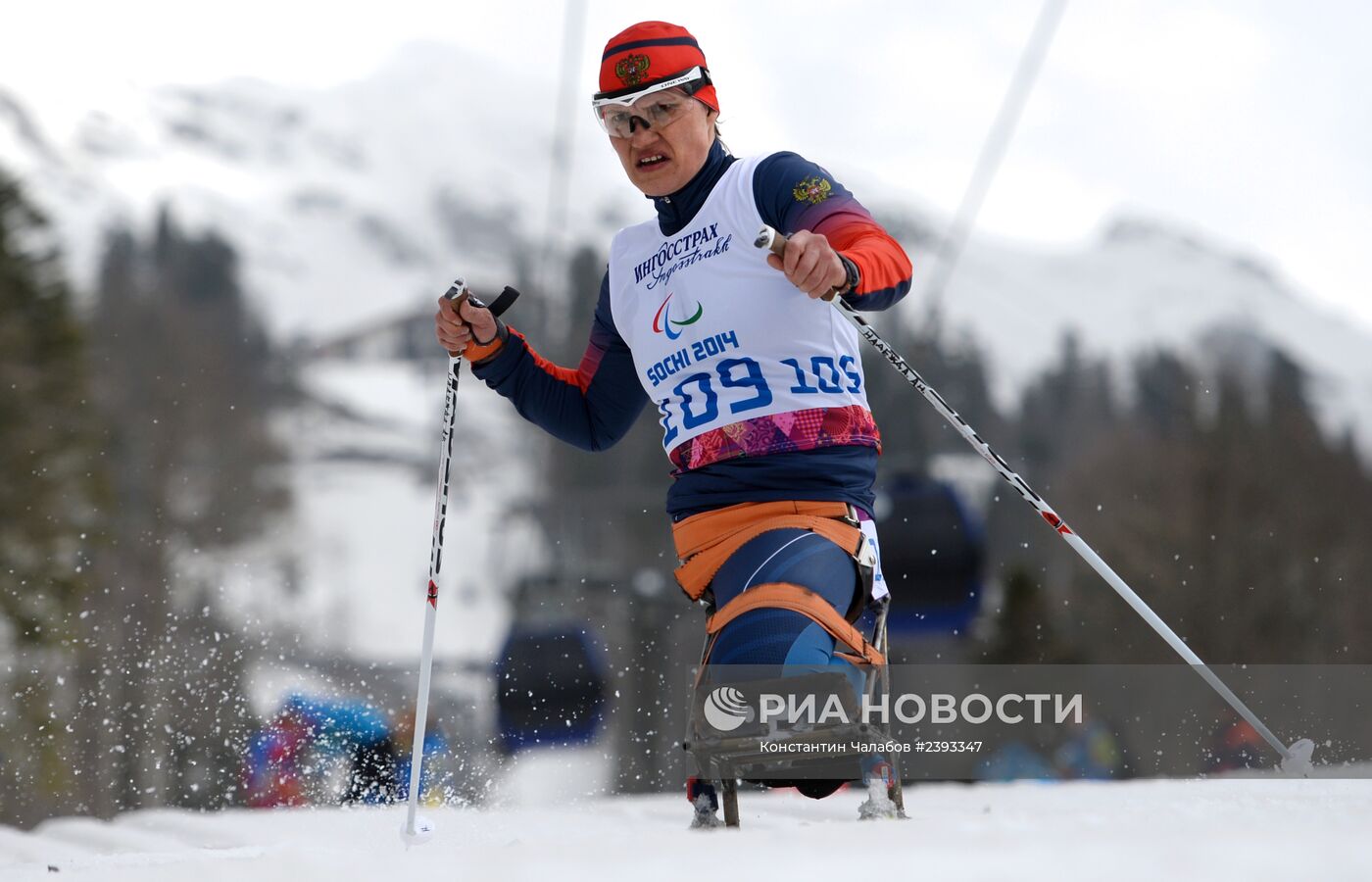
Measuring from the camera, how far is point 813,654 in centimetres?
275

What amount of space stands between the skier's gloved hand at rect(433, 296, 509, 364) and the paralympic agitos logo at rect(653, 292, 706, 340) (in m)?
0.51

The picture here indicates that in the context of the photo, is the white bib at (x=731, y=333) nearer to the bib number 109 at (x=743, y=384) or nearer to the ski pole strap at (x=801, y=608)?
the bib number 109 at (x=743, y=384)

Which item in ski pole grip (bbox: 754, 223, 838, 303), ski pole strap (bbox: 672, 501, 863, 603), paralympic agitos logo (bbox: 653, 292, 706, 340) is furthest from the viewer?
paralympic agitos logo (bbox: 653, 292, 706, 340)

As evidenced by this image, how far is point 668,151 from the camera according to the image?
323cm

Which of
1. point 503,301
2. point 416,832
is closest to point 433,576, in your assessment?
point 416,832

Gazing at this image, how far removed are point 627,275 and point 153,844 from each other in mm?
2424

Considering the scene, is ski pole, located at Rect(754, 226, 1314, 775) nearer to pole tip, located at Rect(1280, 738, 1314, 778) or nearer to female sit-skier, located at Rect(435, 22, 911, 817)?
pole tip, located at Rect(1280, 738, 1314, 778)

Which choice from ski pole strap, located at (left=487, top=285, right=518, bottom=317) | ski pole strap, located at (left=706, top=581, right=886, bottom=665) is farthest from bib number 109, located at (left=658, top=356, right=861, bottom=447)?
ski pole strap, located at (left=487, top=285, right=518, bottom=317)

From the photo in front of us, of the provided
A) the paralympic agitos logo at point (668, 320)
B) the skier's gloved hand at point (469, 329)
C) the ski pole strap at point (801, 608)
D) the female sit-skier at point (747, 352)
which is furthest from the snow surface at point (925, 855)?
the skier's gloved hand at point (469, 329)

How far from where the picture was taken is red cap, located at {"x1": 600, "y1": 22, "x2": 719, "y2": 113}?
3211 millimetres

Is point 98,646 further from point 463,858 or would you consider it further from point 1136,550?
point 463,858

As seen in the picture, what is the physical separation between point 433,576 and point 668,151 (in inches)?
48.6

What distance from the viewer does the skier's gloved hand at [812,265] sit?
8.74ft

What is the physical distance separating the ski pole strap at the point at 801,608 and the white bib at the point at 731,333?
42 cm
